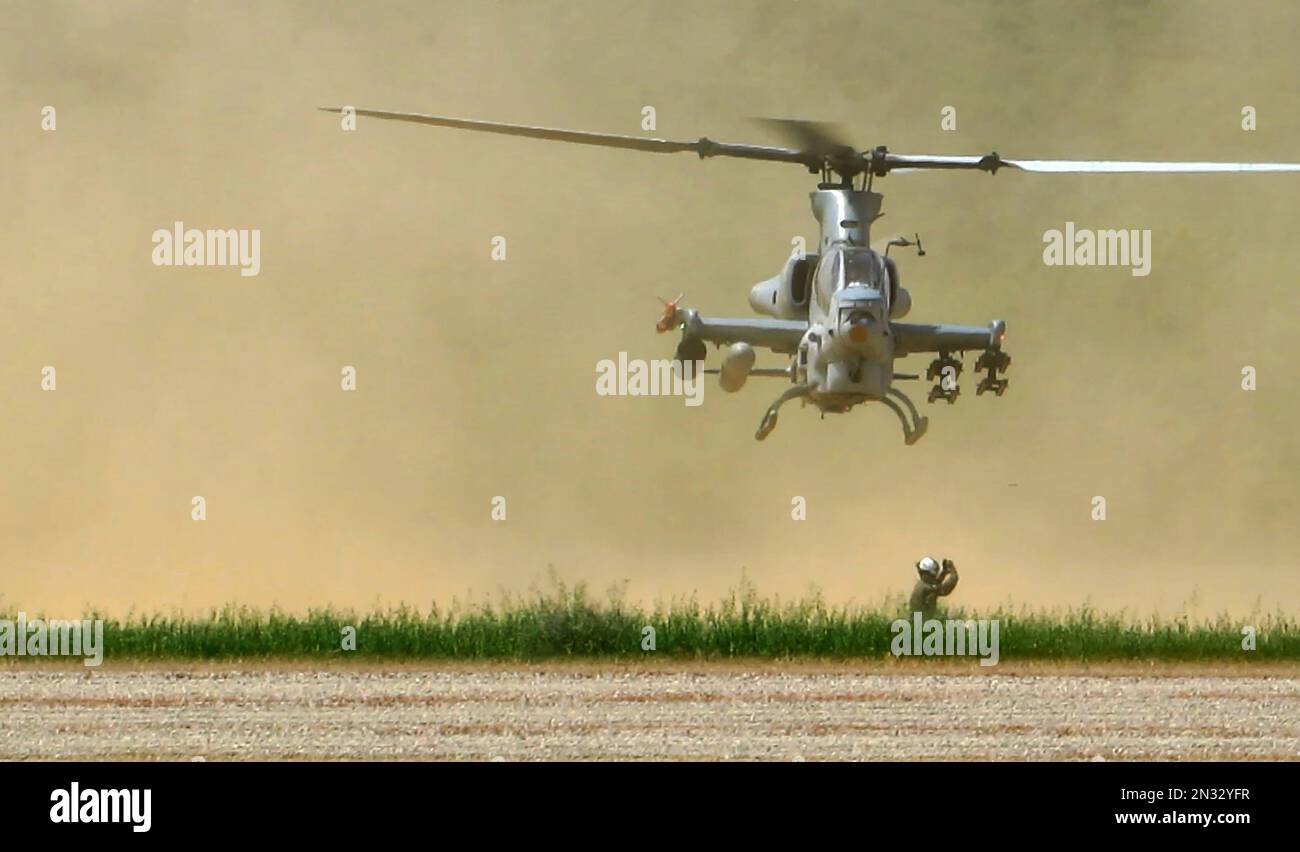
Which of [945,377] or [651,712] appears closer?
[651,712]

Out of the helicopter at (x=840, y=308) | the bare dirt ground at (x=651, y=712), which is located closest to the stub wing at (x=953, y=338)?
the helicopter at (x=840, y=308)

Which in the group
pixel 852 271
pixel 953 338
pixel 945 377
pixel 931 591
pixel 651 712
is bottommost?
pixel 651 712

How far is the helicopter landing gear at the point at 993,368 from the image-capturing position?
94.3 feet

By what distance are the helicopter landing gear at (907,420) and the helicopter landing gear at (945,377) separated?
82cm

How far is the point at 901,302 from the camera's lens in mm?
28719

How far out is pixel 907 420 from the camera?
1095 inches

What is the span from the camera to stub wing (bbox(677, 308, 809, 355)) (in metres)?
27.8

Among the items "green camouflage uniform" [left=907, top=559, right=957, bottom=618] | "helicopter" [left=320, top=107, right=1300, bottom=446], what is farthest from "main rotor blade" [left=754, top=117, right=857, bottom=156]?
"green camouflage uniform" [left=907, top=559, right=957, bottom=618]

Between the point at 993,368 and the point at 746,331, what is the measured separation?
3416mm

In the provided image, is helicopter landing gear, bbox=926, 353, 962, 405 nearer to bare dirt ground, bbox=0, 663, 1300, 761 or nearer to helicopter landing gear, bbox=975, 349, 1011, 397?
helicopter landing gear, bbox=975, 349, 1011, 397

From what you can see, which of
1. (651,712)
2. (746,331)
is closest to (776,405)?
(746,331)

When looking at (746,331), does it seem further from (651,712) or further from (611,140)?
(651,712)

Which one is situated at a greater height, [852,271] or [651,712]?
[852,271]

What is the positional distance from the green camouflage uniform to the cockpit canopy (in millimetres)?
4014
